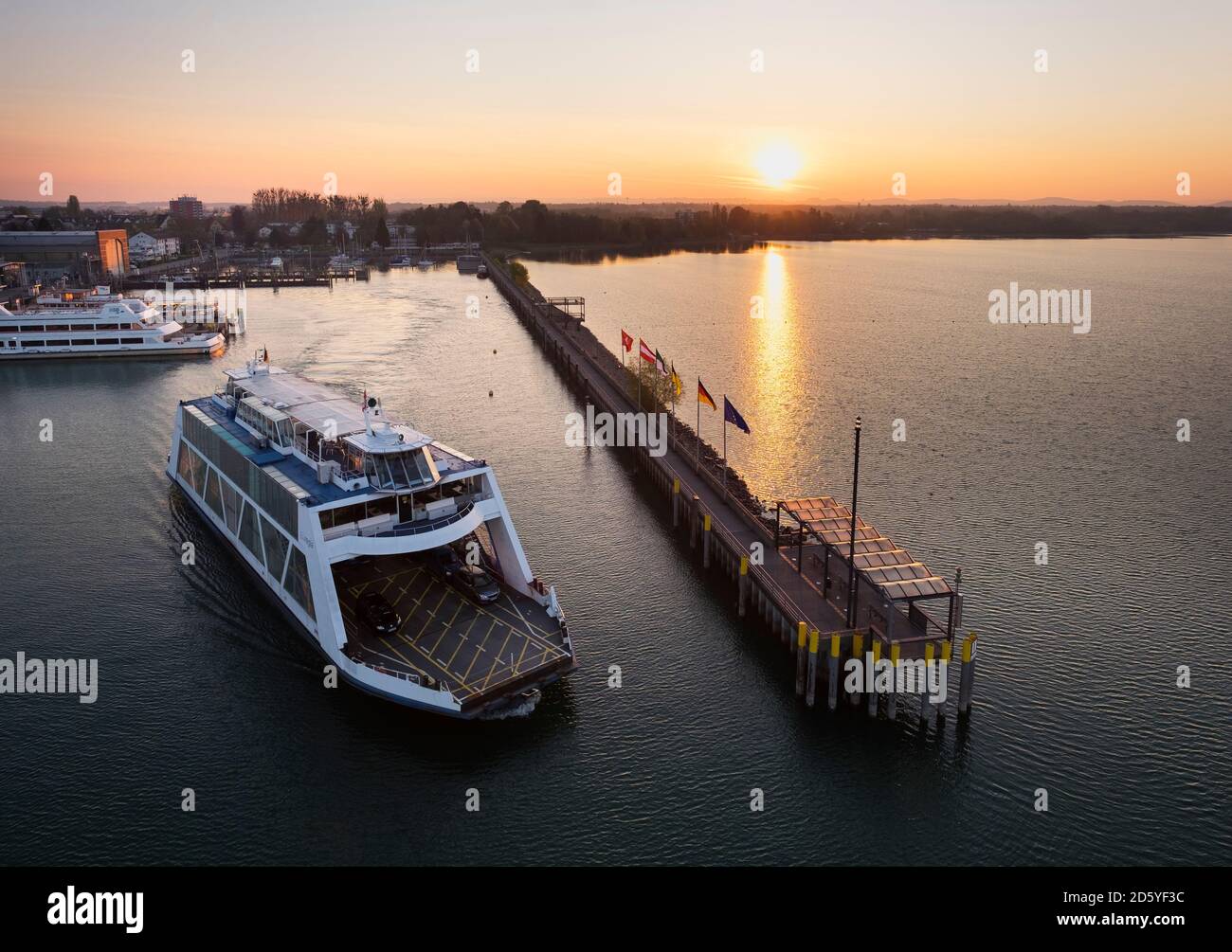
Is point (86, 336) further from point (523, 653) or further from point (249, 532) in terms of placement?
point (523, 653)

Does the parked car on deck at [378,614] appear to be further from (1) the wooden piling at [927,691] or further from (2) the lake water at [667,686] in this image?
(1) the wooden piling at [927,691]

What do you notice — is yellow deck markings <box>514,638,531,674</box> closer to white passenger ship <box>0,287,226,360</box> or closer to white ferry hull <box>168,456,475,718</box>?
white ferry hull <box>168,456,475,718</box>

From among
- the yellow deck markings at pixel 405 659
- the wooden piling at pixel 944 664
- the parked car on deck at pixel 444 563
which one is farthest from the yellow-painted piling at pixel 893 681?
the parked car on deck at pixel 444 563

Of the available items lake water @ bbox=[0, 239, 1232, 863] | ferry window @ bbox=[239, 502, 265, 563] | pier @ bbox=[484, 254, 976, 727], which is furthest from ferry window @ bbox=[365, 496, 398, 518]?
pier @ bbox=[484, 254, 976, 727]

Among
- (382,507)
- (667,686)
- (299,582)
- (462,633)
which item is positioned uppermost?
(382,507)

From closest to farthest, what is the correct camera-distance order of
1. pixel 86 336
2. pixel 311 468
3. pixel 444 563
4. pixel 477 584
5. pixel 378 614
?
pixel 378 614 < pixel 477 584 < pixel 311 468 < pixel 444 563 < pixel 86 336

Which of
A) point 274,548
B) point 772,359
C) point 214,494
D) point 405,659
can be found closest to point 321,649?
point 405,659
